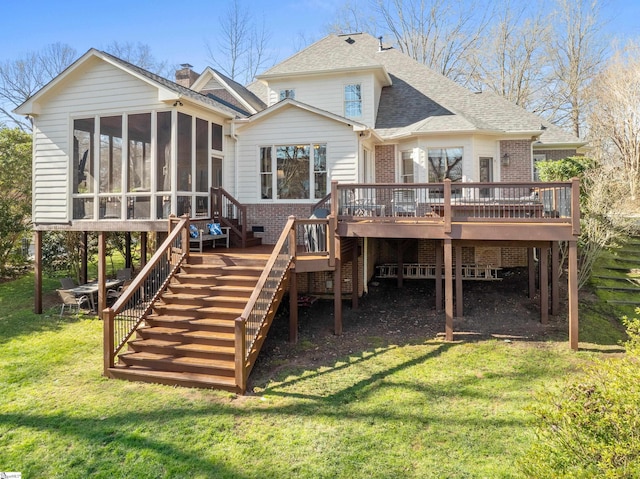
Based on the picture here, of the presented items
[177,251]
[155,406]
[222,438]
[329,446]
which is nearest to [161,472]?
[222,438]

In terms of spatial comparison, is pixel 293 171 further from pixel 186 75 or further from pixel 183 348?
pixel 186 75

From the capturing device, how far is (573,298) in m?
8.23

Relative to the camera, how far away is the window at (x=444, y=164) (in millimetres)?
12781

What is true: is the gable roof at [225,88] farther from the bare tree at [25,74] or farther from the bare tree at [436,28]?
the bare tree at [25,74]

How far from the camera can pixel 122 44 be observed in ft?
112

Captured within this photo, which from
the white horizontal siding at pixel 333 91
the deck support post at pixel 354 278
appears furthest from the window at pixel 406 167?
the deck support post at pixel 354 278

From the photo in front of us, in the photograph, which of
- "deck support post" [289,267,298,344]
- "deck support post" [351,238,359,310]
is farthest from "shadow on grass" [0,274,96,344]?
"deck support post" [351,238,359,310]

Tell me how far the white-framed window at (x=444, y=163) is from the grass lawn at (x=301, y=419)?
20.4 feet

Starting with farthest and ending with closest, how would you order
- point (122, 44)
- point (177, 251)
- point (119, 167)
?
A: point (122, 44), point (119, 167), point (177, 251)

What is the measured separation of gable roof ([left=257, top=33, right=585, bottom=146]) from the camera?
13.0 m

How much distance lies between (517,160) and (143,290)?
38.1ft

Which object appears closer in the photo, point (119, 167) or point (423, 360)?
point (423, 360)

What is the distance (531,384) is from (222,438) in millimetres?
4790

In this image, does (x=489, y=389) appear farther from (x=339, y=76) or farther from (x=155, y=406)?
(x=339, y=76)
